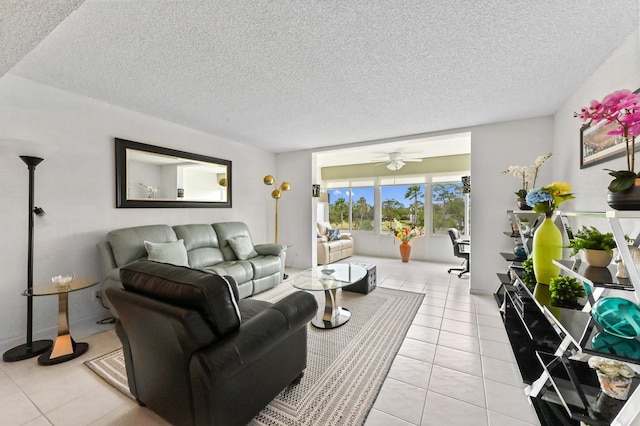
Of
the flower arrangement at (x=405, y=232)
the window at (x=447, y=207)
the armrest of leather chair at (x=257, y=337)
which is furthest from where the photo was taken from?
the flower arrangement at (x=405, y=232)

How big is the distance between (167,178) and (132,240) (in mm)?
1092

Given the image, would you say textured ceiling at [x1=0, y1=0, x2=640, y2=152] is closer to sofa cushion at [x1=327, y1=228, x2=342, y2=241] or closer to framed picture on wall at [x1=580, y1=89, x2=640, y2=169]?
framed picture on wall at [x1=580, y1=89, x2=640, y2=169]

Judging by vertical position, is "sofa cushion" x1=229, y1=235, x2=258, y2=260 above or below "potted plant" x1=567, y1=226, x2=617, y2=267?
below

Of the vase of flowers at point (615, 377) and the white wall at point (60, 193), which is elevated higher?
the white wall at point (60, 193)

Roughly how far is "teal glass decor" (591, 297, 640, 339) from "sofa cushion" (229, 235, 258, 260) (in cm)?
367

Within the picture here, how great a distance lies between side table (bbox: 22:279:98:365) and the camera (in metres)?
2.08

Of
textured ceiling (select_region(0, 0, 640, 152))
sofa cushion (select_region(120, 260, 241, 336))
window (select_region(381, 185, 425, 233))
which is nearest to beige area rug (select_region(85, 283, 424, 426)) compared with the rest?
sofa cushion (select_region(120, 260, 241, 336))

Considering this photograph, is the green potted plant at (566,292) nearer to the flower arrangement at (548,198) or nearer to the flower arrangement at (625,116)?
the flower arrangement at (548,198)

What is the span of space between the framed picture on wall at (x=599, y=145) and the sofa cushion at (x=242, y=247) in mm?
3975

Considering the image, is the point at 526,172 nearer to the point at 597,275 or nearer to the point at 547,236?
the point at 547,236

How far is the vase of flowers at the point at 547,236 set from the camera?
1764 millimetres

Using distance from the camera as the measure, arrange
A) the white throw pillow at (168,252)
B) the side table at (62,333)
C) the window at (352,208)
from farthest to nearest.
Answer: the window at (352,208) → the white throw pillow at (168,252) → the side table at (62,333)

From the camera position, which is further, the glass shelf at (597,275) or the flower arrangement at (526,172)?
the flower arrangement at (526,172)

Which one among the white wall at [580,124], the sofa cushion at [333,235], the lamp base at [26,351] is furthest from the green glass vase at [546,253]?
the sofa cushion at [333,235]
